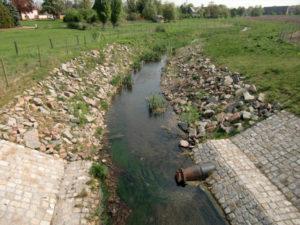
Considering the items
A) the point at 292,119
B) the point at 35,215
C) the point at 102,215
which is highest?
the point at 292,119

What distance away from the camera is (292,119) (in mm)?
16656

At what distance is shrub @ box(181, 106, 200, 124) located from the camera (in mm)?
21445

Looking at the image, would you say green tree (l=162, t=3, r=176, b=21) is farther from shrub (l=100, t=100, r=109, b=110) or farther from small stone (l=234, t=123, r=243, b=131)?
small stone (l=234, t=123, r=243, b=131)

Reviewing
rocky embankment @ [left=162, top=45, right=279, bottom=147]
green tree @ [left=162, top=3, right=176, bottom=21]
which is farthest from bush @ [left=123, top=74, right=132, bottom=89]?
A: green tree @ [left=162, top=3, right=176, bottom=21]

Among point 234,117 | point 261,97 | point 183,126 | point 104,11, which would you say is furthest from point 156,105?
point 104,11

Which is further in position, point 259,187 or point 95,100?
point 95,100

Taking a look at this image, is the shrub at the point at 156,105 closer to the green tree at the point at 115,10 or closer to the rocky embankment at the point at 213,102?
the rocky embankment at the point at 213,102

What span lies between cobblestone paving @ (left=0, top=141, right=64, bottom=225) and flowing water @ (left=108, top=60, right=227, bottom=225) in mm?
3475

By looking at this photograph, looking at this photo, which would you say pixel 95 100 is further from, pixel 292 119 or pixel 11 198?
pixel 292 119

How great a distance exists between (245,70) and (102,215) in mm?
18638

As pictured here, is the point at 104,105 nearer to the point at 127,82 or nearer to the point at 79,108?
the point at 79,108

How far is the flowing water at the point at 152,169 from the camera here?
13.1 meters

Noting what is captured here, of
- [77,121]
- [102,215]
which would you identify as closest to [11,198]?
[102,215]

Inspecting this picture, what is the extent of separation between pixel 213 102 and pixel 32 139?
13.7 m
